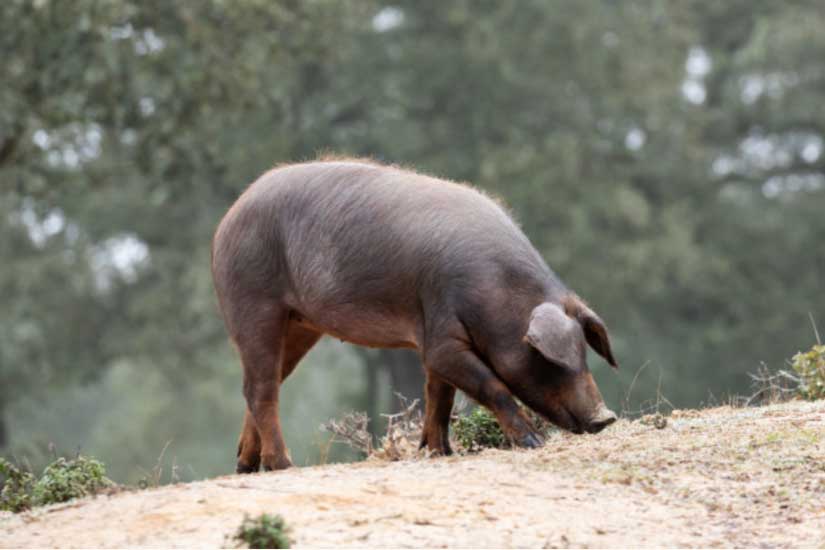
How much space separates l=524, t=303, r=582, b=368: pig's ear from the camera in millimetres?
8133

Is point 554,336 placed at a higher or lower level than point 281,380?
higher

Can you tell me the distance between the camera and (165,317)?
30.3 m

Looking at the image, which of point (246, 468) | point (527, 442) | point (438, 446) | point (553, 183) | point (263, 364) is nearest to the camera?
point (527, 442)

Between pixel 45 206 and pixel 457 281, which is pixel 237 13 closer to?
pixel 45 206

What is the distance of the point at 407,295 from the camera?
8.64 metres

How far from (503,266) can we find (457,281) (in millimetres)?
267

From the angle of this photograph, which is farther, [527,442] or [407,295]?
[407,295]

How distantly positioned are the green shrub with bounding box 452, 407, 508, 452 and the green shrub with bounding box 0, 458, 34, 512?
8.02 feet

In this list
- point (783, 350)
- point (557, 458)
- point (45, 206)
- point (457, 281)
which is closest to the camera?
point (557, 458)

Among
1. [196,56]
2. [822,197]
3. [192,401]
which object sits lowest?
[192,401]

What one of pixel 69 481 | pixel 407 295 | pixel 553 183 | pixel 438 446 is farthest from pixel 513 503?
pixel 553 183

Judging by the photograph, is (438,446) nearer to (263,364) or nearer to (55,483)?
(263,364)

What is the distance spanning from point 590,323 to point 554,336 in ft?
1.55

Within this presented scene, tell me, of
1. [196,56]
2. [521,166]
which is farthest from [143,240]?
[196,56]
